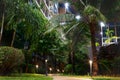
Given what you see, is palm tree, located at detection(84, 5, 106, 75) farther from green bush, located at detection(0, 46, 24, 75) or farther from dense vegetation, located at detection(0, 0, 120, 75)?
green bush, located at detection(0, 46, 24, 75)

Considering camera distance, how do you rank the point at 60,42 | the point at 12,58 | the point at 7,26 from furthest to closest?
the point at 60,42 < the point at 7,26 < the point at 12,58

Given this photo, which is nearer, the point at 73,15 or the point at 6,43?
the point at 73,15

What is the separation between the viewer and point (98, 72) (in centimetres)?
3450

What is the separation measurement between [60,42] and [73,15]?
1038cm

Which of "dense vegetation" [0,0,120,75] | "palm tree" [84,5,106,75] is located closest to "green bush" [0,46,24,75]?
"dense vegetation" [0,0,120,75]

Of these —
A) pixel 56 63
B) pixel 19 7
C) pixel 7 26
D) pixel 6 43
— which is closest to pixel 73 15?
pixel 19 7

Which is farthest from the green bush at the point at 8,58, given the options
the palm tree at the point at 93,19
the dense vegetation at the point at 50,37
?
the palm tree at the point at 93,19

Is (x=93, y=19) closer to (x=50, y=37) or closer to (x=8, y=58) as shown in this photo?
(x=8, y=58)

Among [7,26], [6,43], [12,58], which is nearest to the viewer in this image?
[12,58]

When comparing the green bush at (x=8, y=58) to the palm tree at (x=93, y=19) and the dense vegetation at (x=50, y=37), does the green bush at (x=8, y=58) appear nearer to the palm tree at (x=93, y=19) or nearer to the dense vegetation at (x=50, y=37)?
the dense vegetation at (x=50, y=37)

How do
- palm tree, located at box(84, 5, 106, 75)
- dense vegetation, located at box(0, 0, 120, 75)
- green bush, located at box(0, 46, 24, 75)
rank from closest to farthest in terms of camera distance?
green bush, located at box(0, 46, 24, 75) → palm tree, located at box(84, 5, 106, 75) → dense vegetation, located at box(0, 0, 120, 75)

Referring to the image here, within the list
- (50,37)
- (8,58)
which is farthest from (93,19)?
(50,37)

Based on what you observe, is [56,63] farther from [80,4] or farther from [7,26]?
[80,4]

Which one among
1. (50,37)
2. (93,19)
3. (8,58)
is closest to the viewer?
(8,58)
